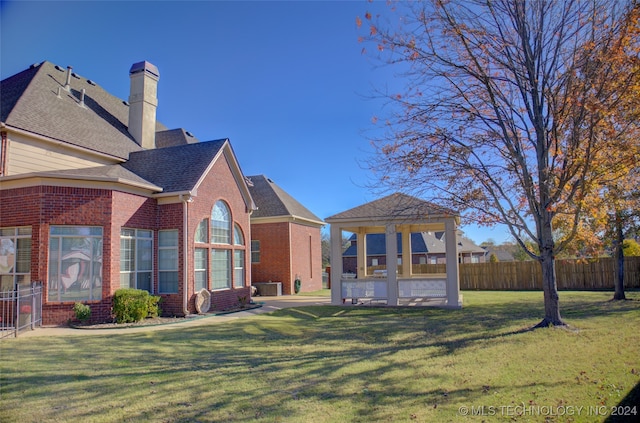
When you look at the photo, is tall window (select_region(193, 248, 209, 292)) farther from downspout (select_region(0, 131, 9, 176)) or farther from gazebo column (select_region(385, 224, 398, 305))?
gazebo column (select_region(385, 224, 398, 305))

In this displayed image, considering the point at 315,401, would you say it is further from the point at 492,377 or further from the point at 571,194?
the point at 571,194

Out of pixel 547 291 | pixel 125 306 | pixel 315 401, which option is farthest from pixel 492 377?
pixel 125 306

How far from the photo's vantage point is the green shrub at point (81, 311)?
12.8 meters

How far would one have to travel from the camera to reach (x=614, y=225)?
18.9 m

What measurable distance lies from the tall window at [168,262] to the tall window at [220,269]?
1.78 meters

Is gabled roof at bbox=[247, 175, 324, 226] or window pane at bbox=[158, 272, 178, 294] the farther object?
gabled roof at bbox=[247, 175, 324, 226]

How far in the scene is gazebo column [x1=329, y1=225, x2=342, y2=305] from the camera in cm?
1797

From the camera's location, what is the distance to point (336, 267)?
1791 cm

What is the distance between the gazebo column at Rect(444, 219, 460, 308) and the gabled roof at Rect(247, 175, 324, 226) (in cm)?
1069

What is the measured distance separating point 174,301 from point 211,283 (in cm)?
179

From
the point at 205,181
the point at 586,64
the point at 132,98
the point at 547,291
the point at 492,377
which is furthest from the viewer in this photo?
the point at 132,98

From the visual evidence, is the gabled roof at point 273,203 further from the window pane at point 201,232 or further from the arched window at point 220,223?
the window pane at point 201,232

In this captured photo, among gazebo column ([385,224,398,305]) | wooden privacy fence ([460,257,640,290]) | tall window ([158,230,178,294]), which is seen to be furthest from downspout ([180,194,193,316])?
wooden privacy fence ([460,257,640,290])

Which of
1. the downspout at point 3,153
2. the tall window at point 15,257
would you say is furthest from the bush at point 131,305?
the downspout at point 3,153
